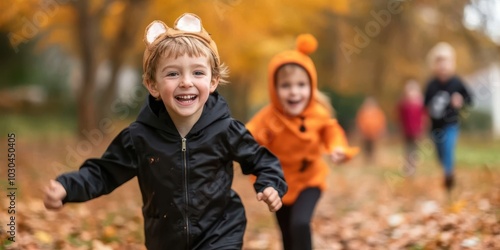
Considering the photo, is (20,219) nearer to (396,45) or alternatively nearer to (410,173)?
(410,173)

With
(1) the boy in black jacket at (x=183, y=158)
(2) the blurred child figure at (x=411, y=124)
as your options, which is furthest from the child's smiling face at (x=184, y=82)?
(2) the blurred child figure at (x=411, y=124)

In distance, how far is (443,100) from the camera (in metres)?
10.1

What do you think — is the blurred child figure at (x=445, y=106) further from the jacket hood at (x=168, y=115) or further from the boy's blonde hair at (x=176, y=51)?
the boy's blonde hair at (x=176, y=51)

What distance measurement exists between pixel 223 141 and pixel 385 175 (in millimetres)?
12327

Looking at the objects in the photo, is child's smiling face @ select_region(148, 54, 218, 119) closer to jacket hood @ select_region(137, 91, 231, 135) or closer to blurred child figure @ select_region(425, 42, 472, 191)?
jacket hood @ select_region(137, 91, 231, 135)

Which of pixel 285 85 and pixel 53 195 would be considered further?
pixel 285 85

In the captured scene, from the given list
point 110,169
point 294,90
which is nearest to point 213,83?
point 110,169

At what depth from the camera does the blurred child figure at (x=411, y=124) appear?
14.4 m

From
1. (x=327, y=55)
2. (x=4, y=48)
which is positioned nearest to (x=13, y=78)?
(x=4, y=48)

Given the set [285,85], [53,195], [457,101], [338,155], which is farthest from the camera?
[457,101]

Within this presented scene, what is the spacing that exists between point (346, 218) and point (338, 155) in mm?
3673

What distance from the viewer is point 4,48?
955 inches

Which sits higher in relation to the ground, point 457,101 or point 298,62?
point 457,101

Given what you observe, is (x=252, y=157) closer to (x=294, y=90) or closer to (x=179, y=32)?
(x=179, y=32)
